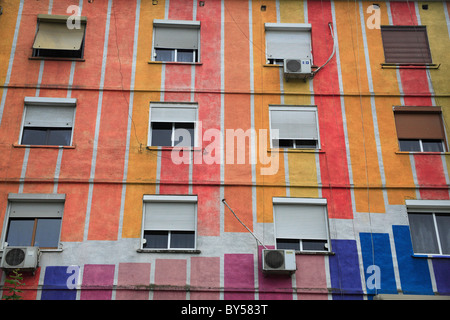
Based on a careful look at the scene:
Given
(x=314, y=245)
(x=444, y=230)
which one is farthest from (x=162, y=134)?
(x=444, y=230)

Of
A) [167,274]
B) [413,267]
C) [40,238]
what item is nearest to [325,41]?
[413,267]

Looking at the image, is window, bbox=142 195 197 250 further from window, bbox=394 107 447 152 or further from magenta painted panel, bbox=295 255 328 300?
window, bbox=394 107 447 152

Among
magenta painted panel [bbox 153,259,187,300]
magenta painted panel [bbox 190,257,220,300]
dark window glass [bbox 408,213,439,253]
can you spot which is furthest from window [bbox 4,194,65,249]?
dark window glass [bbox 408,213,439,253]

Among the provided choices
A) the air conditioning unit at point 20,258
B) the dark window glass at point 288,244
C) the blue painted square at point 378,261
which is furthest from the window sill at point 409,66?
the air conditioning unit at point 20,258

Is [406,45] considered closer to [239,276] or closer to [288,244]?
[288,244]

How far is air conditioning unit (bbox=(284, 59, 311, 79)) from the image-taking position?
14.3m

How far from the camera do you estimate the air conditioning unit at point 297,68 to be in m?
14.3

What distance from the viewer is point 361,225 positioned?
12883 millimetres

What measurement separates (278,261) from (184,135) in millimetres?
4107

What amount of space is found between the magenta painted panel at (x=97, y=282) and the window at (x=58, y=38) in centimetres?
580

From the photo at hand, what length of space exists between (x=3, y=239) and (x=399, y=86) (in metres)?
10.6

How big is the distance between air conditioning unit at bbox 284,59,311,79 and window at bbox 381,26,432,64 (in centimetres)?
230

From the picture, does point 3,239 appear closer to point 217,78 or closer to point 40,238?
Answer: point 40,238
